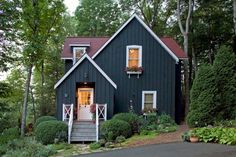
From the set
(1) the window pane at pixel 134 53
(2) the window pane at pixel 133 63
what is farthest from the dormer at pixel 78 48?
(2) the window pane at pixel 133 63

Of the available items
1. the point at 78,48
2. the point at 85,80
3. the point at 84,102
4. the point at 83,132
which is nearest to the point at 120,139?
the point at 83,132

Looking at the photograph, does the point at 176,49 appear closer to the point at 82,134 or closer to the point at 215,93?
the point at 215,93

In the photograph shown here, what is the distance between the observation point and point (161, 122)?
2330 cm

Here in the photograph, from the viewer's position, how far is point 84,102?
24.4 m

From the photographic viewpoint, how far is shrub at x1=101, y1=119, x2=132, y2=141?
1924cm

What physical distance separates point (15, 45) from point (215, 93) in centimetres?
1247

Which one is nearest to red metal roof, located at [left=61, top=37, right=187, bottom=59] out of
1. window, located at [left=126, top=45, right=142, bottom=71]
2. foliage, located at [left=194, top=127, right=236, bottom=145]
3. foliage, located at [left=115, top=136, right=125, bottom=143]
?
window, located at [left=126, top=45, right=142, bottom=71]

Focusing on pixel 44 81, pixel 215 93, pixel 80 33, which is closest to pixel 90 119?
pixel 215 93

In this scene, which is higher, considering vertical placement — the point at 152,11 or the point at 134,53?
the point at 152,11

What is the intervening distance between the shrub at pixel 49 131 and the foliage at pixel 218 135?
7580 millimetres

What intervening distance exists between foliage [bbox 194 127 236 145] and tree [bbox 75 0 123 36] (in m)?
26.9

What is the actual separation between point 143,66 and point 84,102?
4590mm

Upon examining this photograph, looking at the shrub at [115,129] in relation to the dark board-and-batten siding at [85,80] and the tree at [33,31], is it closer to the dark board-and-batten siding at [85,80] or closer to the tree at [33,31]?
the dark board-and-batten siding at [85,80]

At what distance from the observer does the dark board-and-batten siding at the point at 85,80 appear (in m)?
23.4
